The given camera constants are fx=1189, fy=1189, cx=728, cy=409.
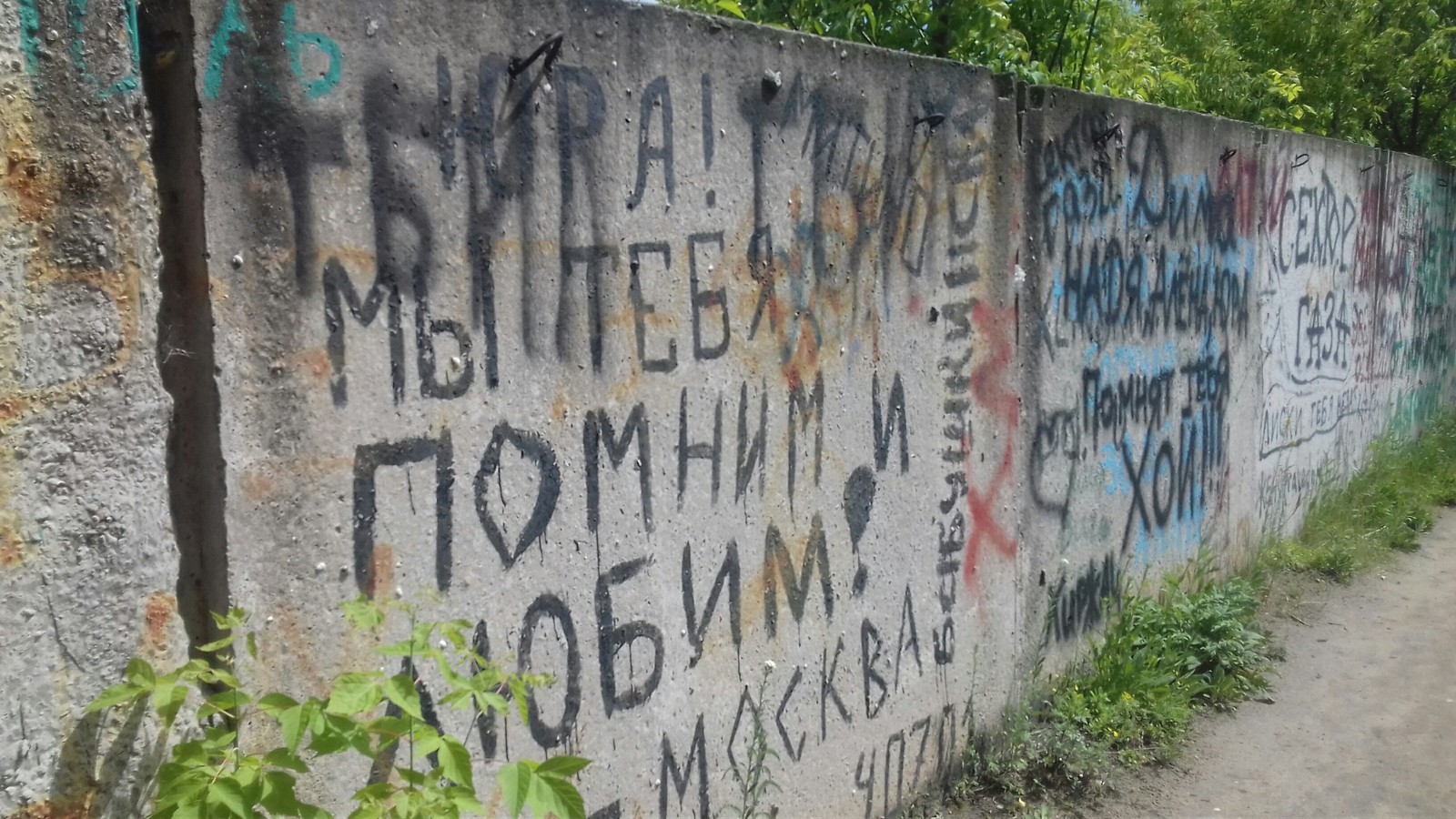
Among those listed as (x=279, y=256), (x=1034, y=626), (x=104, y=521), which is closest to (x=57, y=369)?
(x=104, y=521)

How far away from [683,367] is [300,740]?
4.08ft

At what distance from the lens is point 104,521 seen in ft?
5.86

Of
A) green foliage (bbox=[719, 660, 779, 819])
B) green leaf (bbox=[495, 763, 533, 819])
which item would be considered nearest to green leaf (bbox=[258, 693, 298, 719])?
green leaf (bbox=[495, 763, 533, 819])

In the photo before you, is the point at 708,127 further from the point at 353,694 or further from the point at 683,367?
the point at 353,694

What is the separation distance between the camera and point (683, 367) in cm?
284

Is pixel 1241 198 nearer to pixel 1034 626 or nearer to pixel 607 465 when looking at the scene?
pixel 1034 626

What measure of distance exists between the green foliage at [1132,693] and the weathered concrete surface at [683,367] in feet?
0.47

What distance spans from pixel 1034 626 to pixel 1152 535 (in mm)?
1089

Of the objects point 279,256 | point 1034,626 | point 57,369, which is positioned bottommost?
point 1034,626

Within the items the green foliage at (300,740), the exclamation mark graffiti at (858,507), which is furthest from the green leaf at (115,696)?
the exclamation mark graffiti at (858,507)

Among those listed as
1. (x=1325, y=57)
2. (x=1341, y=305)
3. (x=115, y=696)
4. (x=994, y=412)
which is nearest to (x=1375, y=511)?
(x=1341, y=305)

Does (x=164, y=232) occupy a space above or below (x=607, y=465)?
above

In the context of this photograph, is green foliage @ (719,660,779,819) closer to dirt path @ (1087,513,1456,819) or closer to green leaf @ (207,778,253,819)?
dirt path @ (1087,513,1456,819)

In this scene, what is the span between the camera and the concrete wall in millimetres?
1989
